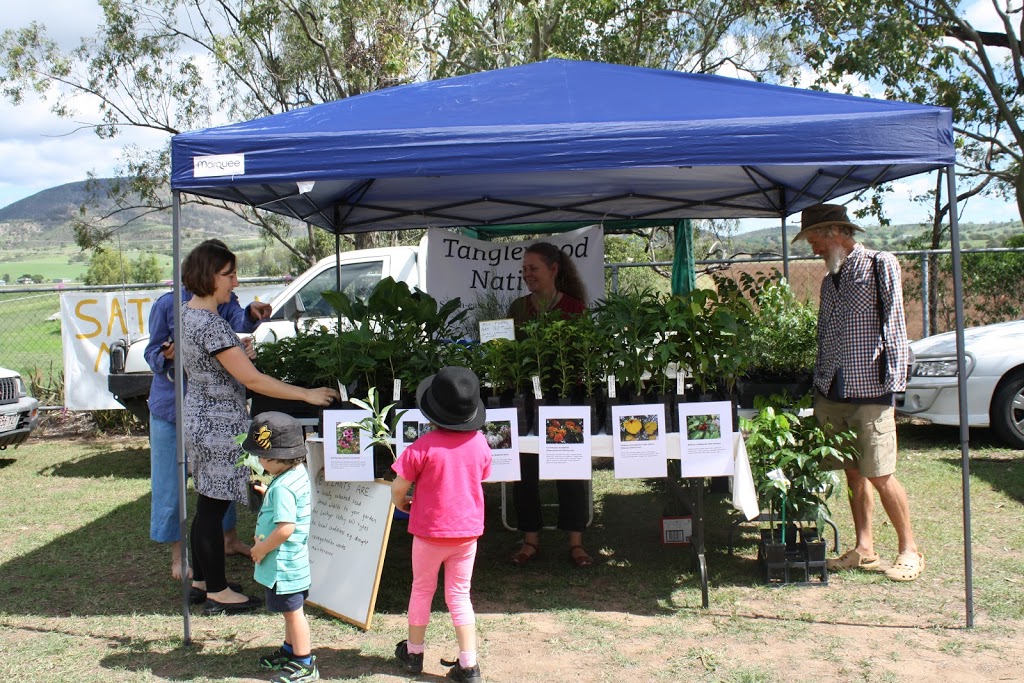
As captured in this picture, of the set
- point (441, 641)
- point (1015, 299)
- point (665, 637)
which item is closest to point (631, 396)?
point (665, 637)

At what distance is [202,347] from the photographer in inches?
160

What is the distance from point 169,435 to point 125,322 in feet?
16.0

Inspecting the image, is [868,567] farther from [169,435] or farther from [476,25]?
[476,25]

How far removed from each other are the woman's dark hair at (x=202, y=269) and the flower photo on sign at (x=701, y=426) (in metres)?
2.30

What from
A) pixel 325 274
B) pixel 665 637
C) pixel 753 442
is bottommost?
pixel 665 637

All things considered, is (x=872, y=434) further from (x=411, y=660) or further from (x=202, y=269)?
(x=202, y=269)

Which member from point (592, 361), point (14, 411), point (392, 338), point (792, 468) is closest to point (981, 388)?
point (792, 468)

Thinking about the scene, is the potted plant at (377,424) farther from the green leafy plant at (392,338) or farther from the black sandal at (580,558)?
the black sandal at (580,558)

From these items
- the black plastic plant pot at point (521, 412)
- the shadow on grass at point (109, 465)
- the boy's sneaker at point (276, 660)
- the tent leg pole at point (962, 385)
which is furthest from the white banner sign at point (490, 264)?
the shadow on grass at point (109, 465)

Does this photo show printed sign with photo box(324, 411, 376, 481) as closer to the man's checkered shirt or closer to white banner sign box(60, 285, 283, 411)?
the man's checkered shirt

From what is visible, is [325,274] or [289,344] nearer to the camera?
[289,344]

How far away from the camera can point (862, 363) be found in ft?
14.1

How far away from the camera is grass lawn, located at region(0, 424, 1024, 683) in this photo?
350 centimetres

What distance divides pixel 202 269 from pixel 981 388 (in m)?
6.13
